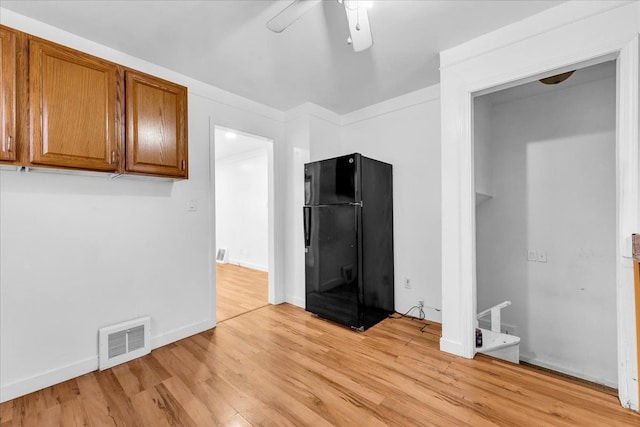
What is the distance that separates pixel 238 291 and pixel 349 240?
224cm

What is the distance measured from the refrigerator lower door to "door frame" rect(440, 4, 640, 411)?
0.82 metres

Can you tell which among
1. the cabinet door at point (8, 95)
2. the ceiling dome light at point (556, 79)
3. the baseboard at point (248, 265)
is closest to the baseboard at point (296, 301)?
the baseboard at point (248, 265)

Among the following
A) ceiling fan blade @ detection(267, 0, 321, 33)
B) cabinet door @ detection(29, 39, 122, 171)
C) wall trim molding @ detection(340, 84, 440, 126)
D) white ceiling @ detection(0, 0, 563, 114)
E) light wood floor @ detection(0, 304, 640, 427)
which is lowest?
light wood floor @ detection(0, 304, 640, 427)

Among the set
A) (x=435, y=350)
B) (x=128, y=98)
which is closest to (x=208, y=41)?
(x=128, y=98)

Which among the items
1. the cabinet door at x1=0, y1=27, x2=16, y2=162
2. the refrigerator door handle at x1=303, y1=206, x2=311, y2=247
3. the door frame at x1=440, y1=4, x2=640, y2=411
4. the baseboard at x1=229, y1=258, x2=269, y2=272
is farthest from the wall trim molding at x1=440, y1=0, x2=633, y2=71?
the baseboard at x1=229, y1=258, x2=269, y2=272

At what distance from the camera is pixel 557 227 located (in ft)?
8.85

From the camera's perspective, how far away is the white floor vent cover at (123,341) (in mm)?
2102

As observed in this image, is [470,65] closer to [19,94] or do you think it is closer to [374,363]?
[374,363]

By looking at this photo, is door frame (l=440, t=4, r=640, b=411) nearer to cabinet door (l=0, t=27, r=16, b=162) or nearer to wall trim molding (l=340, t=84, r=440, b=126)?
wall trim molding (l=340, t=84, r=440, b=126)

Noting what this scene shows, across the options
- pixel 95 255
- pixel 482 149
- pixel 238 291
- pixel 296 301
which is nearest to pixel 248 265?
pixel 238 291

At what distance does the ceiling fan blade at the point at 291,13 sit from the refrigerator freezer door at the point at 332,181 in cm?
134

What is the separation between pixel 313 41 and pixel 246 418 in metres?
2.57

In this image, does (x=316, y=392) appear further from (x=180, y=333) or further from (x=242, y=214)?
(x=242, y=214)

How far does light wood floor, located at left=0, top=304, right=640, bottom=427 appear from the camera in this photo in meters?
1.57
